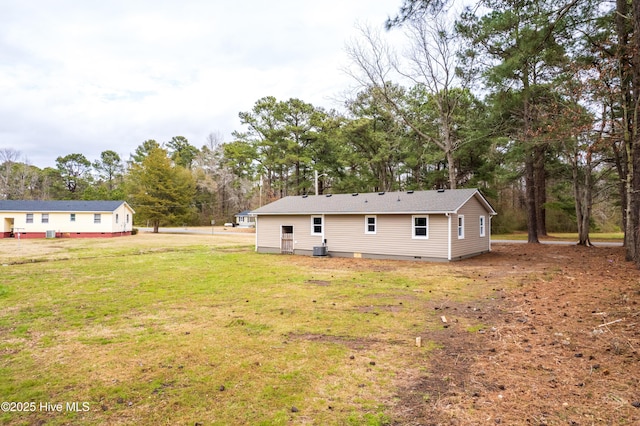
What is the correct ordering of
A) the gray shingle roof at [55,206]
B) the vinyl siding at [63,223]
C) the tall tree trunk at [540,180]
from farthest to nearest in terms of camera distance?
the gray shingle roof at [55,206] → the vinyl siding at [63,223] → the tall tree trunk at [540,180]

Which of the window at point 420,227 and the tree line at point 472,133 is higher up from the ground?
the tree line at point 472,133

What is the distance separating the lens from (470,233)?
57.5 ft

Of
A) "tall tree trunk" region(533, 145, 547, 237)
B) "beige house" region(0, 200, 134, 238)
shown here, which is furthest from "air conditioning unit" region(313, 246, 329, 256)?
"beige house" region(0, 200, 134, 238)

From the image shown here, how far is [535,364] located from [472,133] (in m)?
22.4

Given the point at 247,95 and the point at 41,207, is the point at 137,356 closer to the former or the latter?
the point at 41,207

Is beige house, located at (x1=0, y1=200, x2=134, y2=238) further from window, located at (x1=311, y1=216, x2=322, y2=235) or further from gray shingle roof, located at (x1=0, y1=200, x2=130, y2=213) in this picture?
window, located at (x1=311, y1=216, x2=322, y2=235)

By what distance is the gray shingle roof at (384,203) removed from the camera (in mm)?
16047

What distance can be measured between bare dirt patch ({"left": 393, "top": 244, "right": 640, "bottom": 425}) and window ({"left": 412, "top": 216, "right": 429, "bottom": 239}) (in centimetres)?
817

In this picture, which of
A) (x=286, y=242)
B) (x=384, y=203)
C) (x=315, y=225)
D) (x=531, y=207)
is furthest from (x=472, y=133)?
(x=286, y=242)

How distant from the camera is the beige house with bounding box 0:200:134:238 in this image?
3256 centimetres

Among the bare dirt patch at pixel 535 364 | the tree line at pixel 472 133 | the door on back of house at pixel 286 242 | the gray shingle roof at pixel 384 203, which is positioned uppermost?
the tree line at pixel 472 133

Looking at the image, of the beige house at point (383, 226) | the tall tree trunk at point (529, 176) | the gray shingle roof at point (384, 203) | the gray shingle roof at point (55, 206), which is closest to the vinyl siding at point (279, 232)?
the beige house at point (383, 226)

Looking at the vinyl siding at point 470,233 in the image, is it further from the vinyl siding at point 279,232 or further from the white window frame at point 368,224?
the vinyl siding at point 279,232

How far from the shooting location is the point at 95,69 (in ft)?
67.1
